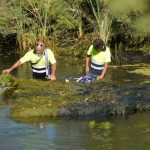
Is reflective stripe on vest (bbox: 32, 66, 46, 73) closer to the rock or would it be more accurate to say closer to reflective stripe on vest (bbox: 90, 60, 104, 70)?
the rock

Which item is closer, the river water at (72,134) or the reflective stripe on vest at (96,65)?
the river water at (72,134)

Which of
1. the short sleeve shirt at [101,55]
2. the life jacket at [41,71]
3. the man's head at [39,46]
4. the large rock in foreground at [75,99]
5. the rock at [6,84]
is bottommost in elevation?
the large rock in foreground at [75,99]

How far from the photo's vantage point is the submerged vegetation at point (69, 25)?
88.0 feet

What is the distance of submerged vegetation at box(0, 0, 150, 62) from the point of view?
26.8 meters

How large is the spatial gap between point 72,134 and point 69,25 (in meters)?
20.1

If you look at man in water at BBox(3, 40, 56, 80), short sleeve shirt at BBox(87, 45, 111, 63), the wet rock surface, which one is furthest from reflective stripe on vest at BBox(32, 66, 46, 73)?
short sleeve shirt at BBox(87, 45, 111, 63)

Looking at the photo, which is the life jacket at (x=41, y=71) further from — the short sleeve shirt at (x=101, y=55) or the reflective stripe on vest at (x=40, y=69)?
the short sleeve shirt at (x=101, y=55)

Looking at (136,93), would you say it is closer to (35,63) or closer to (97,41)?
(97,41)

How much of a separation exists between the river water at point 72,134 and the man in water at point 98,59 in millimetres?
2320

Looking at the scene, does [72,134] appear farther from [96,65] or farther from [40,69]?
[96,65]

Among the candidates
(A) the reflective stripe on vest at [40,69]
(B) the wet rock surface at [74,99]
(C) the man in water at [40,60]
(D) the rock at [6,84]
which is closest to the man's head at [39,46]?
A: (C) the man in water at [40,60]

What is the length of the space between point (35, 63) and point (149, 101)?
10.2 ft

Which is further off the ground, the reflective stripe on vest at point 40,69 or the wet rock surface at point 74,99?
the reflective stripe on vest at point 40,69

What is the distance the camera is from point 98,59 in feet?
46.2
